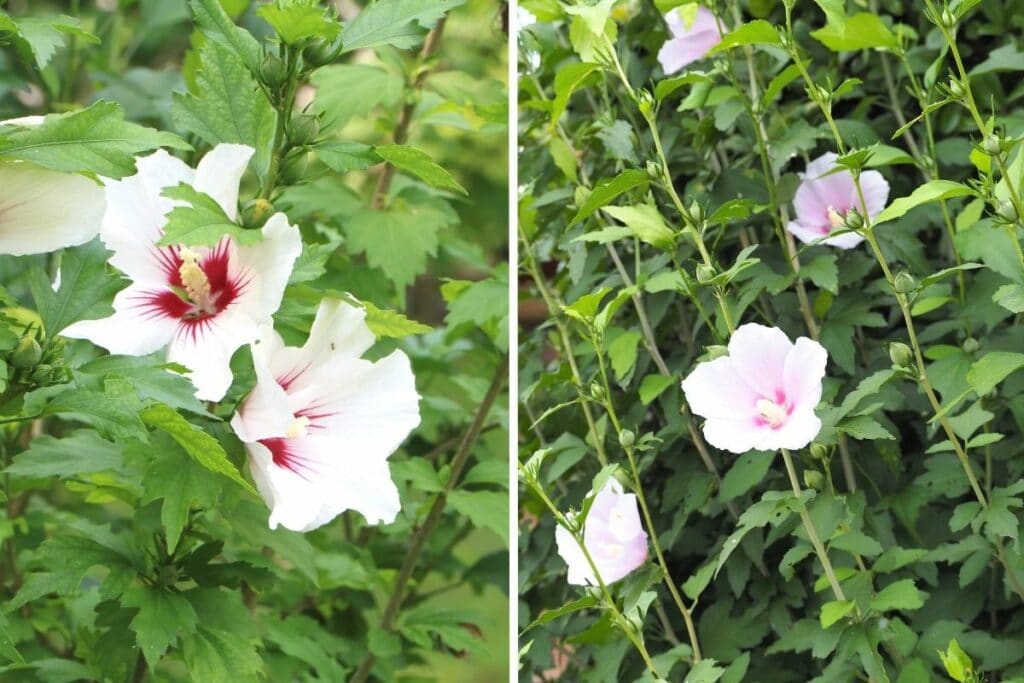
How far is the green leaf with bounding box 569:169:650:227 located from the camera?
77 cm

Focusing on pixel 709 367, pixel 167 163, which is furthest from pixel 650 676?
pixel 167 163

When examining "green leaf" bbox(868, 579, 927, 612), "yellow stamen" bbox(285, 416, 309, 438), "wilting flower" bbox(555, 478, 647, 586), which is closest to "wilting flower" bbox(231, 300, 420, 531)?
"yellow stamen" bbox(285, 416, 309, 438)

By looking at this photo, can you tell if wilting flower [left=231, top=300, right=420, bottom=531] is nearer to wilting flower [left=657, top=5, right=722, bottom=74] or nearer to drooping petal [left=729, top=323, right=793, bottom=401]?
drooping petal [left=729, top=323, right=793, bottom=401]

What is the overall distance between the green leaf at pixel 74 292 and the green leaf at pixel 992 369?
486mm

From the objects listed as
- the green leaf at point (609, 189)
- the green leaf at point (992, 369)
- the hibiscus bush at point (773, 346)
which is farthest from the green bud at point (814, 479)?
the green leaf at point (609, 189)

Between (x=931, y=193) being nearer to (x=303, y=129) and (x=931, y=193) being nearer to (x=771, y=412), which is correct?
(x=771, y=412)

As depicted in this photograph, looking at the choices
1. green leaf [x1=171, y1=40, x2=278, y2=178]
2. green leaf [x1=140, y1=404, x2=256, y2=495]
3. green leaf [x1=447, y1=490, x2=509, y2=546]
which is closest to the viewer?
green leaf [x1=140, y1=404, x2=256, y2=495]

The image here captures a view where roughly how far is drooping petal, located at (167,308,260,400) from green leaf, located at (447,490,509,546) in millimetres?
277

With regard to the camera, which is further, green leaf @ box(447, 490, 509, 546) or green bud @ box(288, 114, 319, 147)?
green leaf @ box(447, 490, 509, 546)

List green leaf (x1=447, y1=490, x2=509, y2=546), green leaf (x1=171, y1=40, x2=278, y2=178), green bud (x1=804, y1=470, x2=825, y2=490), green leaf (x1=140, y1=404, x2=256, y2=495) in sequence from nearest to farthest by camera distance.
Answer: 1. green leaf (x1=140, y1=404, x2=256, y2=495)
2. green leaf (x1=171, y1=40, x2=278, y2=178)
3. green bud (x1=804, y1=470, x2=825, y2=490)
4. green leaf (x1=447, y1=490, x2=509, y2=546)

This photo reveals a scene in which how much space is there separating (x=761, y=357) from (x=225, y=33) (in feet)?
1.23

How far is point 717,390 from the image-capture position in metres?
0.80

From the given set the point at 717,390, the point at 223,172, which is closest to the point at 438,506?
the point at 717,390

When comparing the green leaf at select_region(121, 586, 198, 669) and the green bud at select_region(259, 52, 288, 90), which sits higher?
the green bud at select_region(259, 52, 288, 90)
